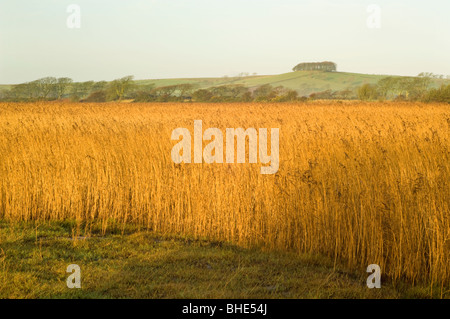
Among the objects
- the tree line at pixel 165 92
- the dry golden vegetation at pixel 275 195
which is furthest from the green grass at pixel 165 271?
the tree line at pixel 165 92

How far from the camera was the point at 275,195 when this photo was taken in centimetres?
586

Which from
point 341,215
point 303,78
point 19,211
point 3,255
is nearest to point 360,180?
point 341,215

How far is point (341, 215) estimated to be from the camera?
5305 mm

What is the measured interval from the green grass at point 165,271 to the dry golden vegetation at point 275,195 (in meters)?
0.35

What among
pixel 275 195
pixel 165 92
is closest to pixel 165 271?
pixel 275 195

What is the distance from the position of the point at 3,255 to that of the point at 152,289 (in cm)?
202

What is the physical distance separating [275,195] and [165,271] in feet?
6.45

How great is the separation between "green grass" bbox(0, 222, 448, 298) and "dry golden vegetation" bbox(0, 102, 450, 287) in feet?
1.16

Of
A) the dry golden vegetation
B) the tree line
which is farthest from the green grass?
the tree line

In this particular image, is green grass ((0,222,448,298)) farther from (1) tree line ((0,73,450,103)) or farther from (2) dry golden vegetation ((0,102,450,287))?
(1) tree line ((0,73,450,103))

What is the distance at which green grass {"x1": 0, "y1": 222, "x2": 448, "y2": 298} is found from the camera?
4.05 meters

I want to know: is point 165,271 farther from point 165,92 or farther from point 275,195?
point 165,92

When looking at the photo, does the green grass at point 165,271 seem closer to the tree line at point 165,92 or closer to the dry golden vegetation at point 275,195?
the dry golden vegetation at point 275,195

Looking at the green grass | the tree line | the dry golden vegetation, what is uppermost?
the tree line
